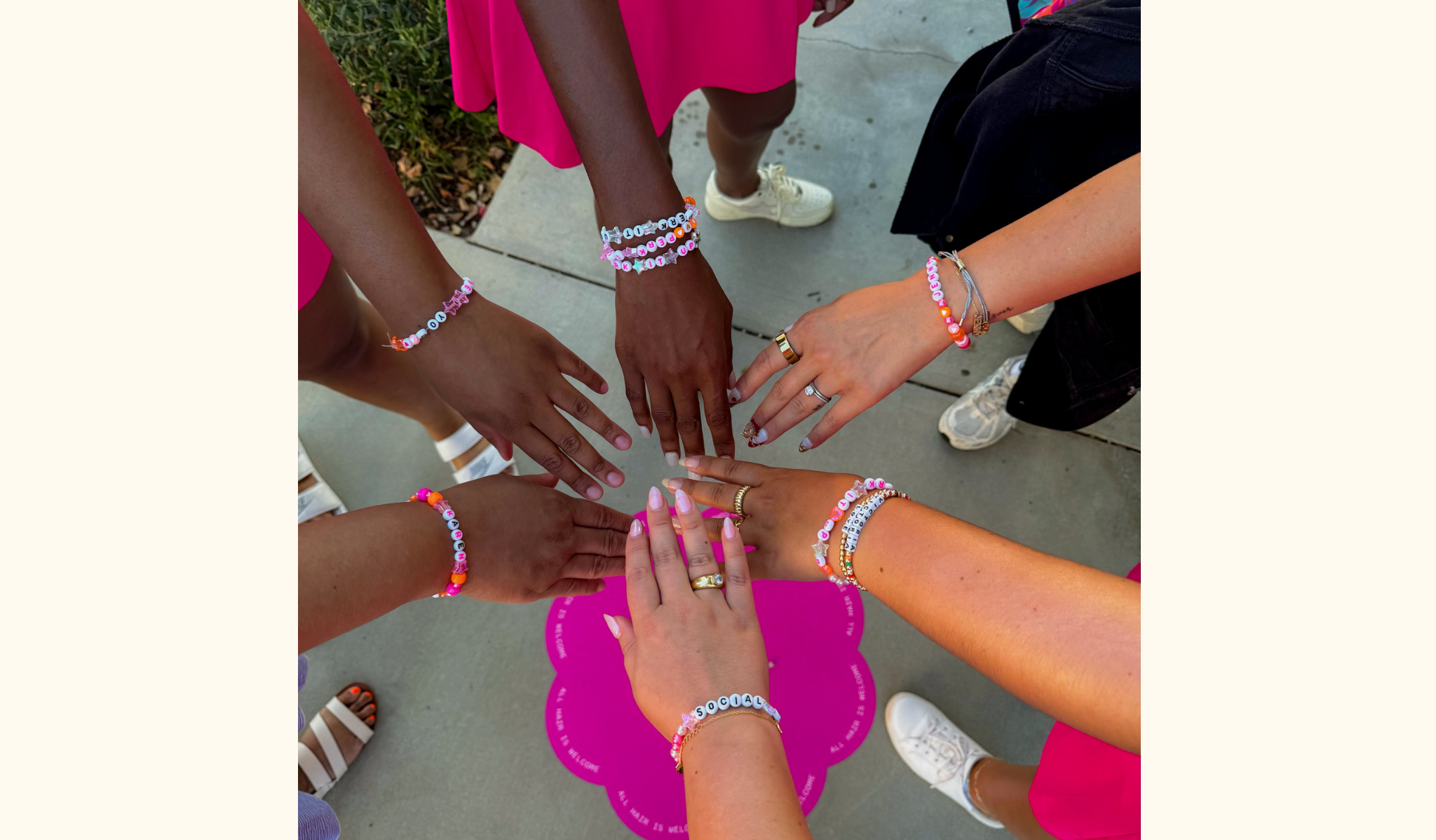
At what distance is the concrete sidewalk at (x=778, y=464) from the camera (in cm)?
188

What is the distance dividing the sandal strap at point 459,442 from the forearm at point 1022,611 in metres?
1.29

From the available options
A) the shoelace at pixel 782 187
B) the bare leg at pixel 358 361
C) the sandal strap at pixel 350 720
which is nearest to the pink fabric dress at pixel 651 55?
the bare leg at pixel 358 361

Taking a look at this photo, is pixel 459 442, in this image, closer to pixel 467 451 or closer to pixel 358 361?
pixel 467 451

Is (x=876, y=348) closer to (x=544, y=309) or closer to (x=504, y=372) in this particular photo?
(x=504, y=372)

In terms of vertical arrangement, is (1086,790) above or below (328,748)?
below

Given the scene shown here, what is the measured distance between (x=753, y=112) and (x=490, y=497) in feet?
3.70

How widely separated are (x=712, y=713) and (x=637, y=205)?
2.85 feet

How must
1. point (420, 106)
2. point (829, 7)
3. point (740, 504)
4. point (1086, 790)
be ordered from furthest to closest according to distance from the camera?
1. point (420, 106)
2. point (829, 7)
3. point (740, 504)
4. point (1086, 790)

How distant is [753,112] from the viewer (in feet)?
5.94

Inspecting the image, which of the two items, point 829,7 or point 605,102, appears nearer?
point 605,102

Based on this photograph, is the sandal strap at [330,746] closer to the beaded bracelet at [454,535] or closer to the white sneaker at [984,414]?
the beaded bracelet at [454,535]

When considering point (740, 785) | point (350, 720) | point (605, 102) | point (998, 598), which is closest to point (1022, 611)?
point (998, 598)

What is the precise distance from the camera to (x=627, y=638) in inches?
49.2

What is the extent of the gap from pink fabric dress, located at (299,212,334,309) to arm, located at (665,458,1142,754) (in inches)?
37.1
